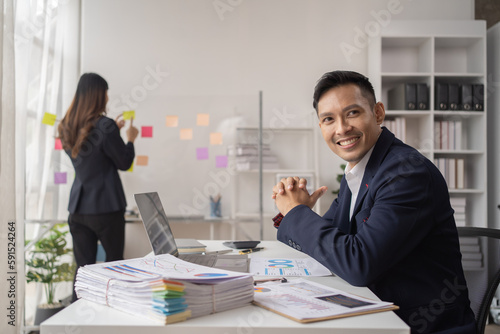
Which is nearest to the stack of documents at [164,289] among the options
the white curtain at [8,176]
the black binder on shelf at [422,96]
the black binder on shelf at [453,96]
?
the white curtain at [8,176]

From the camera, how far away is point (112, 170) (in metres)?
2.84

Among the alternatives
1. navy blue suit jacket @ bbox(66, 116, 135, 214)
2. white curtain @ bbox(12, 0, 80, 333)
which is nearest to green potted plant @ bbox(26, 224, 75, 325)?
white curtain @ bbox(12, 0, 80, 333)

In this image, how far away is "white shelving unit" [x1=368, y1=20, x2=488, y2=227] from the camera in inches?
148

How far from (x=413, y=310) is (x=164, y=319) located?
2.16 feet

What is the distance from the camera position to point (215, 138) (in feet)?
12.0

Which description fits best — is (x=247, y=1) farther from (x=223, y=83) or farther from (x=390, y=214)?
(x=390, y=214)

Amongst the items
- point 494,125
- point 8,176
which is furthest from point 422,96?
point 8,176

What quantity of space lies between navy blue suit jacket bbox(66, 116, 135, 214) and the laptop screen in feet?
3.94

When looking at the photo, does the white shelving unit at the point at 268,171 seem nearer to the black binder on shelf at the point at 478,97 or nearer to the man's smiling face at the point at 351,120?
the black binder on shelf at the point at 478,97

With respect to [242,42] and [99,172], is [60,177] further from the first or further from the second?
[242,42]

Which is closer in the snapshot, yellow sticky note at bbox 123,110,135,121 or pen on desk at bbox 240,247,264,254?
pen on desk at bbox 240,247,264,254

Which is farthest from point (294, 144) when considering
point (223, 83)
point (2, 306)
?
point (2, 306)

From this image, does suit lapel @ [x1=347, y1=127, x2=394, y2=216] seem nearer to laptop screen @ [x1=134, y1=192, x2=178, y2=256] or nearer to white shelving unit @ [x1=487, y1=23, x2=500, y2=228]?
laptop screen @ [x1=134, y1=192, x2=178, y2=256]

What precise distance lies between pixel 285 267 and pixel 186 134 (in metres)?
2.40
